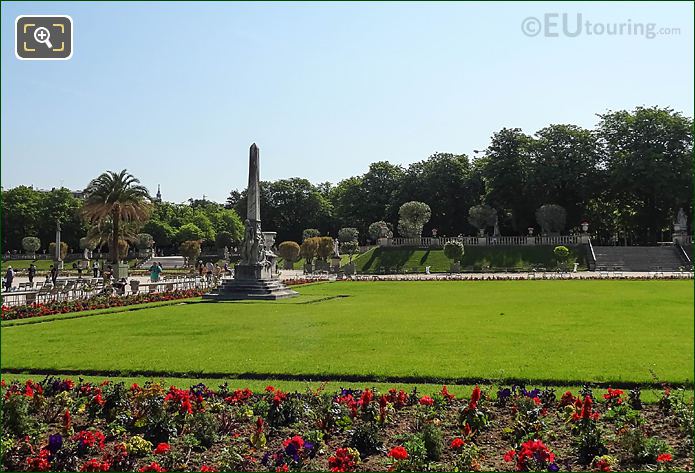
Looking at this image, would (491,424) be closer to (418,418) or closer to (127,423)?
(418,418)

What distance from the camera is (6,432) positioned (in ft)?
25.9

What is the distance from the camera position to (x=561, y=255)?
2178 inches

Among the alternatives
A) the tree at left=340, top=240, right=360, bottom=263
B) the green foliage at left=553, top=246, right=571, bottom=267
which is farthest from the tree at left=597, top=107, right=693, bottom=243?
the tree at left=340, top=240, right=360, bottom=263

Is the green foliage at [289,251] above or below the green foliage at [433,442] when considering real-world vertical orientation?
above

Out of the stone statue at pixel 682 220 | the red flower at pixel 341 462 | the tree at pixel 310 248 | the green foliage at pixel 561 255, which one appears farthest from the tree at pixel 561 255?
the red flower at pixel 341 462

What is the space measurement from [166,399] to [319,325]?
390 inches

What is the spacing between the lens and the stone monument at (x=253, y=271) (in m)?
31.8

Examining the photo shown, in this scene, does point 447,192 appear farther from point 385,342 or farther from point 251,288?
point 385,342

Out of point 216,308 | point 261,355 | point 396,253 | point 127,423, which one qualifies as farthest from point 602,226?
point 127,423

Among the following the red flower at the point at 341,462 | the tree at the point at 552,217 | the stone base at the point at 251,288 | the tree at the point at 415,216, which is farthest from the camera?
the tree at the point at 415,216

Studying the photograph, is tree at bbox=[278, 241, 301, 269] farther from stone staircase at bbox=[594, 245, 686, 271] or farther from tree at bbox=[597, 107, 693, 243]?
tree at bbox=[597, 107, 693, 243]

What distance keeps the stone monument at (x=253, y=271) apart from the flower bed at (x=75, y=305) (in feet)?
6.79

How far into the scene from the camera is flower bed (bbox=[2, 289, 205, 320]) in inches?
905

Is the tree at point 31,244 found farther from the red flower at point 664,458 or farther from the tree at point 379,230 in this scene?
the red flower at point 664,458
